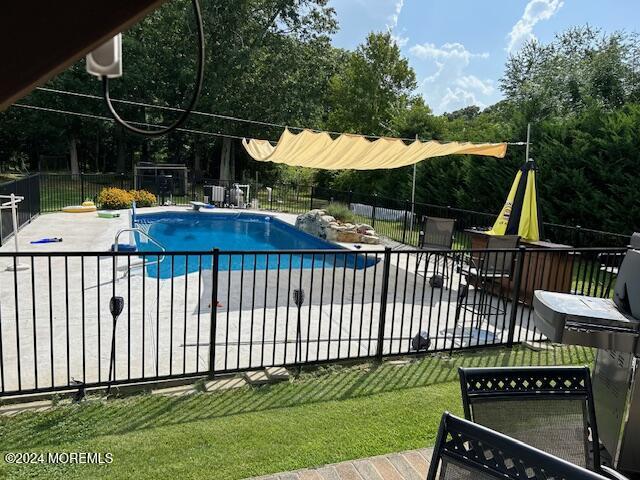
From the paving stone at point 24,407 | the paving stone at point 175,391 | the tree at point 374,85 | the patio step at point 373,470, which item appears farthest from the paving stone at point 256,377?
the tree at point 374,85

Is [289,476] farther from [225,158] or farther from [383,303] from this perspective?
[225,158]

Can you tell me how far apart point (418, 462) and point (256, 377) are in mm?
A: 1725

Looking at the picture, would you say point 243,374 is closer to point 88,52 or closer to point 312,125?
point 88,52

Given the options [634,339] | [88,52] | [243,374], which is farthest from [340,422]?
[88,52]

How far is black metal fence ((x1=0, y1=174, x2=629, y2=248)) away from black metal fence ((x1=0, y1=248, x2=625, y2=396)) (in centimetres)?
323

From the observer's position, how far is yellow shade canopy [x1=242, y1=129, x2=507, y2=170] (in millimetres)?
9977

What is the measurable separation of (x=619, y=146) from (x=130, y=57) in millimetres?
23586

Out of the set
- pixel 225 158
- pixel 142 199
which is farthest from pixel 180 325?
pixel 225 158

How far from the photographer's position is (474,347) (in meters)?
5.14

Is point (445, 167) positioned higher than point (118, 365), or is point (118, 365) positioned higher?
point (445, 167)

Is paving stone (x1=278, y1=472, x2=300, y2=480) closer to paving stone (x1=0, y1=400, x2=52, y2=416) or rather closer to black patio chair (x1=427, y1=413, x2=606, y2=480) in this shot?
black patio chair (x1=427, y1=413, x2=606, y2=480)

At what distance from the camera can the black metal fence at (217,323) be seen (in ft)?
13.2

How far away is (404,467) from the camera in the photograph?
2.82 metres

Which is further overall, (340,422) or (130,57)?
(130,57)
